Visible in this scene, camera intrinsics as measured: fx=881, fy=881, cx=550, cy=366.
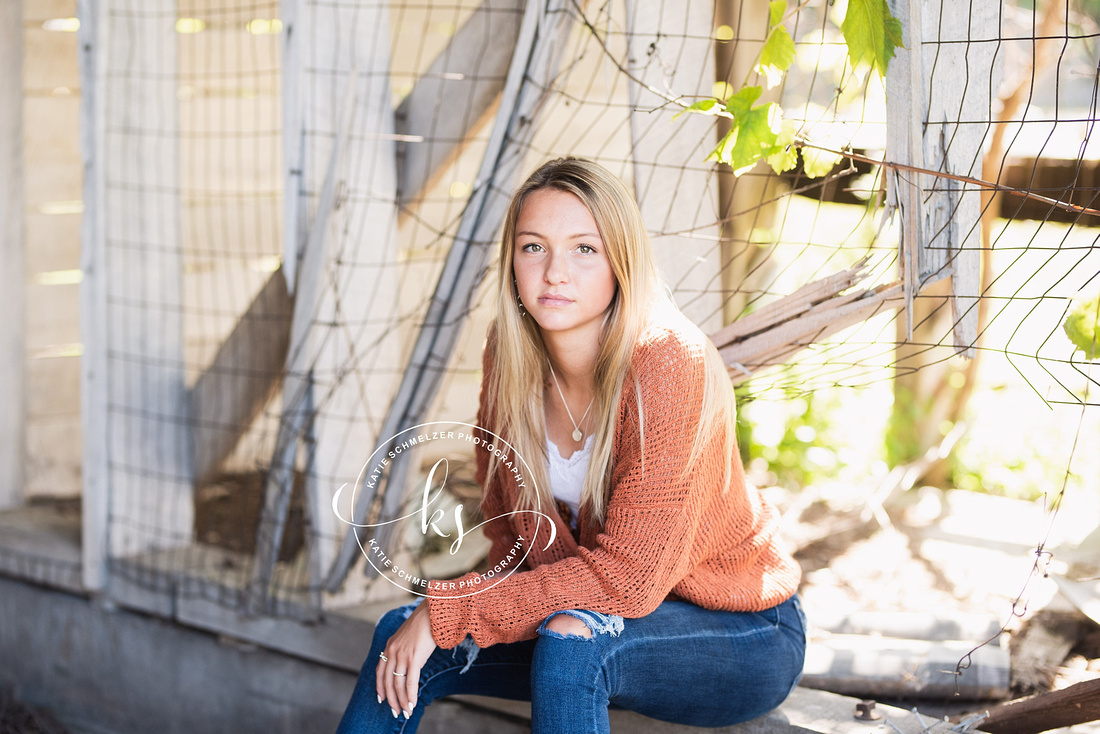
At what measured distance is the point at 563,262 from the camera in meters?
1.36

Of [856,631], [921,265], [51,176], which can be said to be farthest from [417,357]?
[51,176]

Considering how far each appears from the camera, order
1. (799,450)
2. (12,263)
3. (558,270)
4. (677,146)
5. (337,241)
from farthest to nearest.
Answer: (799,450) → (12,263) → (337,241) → (677,146) → (558,270)

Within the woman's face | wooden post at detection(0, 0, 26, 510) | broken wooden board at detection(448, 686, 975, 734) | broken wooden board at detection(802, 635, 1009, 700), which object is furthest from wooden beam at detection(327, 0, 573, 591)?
wooden post at detection(0, 0, 26, 510)

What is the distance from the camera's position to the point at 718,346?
1.65 m

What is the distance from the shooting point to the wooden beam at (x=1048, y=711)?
4.41 feet

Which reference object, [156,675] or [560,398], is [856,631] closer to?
[560,398]

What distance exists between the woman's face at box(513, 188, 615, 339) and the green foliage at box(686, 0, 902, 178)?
245 mm

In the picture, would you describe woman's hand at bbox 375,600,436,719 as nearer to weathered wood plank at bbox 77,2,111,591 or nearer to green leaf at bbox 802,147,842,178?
green leaf at bbox 802,147,842,178

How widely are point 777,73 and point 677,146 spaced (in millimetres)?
460

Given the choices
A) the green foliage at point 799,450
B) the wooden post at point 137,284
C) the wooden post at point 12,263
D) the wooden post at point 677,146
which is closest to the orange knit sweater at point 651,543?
the wooden post at point 677,146

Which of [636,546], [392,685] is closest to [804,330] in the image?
[636,546]

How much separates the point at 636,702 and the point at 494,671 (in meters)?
0.25

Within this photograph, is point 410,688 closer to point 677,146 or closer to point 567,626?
point 567,626

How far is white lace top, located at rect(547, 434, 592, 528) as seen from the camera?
4.74ft
